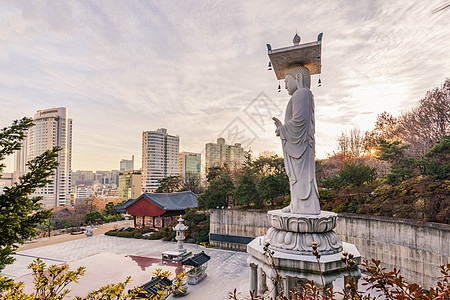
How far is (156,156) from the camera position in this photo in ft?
186

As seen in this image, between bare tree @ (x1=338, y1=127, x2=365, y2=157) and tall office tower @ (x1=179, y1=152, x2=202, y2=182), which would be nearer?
bare tree @ (x1=338, y1=127, x2=365, y2=157)

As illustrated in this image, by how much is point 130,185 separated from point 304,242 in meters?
63.8

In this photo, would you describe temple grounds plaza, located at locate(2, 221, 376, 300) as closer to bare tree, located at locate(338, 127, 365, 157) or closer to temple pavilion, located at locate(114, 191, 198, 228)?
temple pavilion, located at locate(114, 191, 198, 228)

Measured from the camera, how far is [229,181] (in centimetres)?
1475

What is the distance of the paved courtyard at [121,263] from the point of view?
8.16 metres

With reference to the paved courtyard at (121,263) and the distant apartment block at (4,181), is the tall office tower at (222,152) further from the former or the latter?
the paved courtyard at (121,263)

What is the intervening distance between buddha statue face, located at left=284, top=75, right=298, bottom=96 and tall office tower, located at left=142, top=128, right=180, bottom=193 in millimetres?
52906

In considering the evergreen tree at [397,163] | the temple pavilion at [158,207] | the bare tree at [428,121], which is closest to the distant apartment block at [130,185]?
the temple pavilion at [158,207]

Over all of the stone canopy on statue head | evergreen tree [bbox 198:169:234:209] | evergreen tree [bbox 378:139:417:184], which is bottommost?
evergreen tree [bbox 198:169:234:209]

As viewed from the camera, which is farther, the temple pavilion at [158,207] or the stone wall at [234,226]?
the temple pavilion at [158,207]

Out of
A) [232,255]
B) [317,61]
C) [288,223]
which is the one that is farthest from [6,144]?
[232,255]

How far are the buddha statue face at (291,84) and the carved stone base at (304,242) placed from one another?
9.34 feet

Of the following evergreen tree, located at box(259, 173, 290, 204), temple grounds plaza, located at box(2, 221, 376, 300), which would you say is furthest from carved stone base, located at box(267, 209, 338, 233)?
evergreen tree, located at box(259, 173, 290, 204)

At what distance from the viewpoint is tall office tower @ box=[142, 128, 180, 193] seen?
2207 inches
